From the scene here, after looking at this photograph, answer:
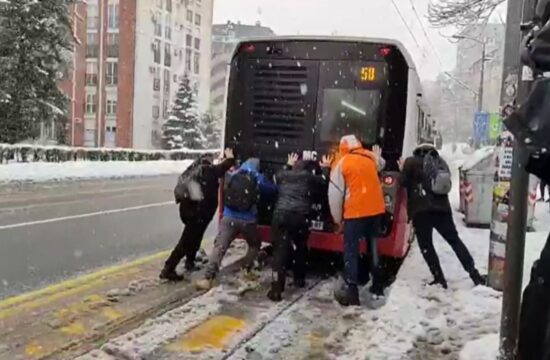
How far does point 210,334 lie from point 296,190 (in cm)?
210

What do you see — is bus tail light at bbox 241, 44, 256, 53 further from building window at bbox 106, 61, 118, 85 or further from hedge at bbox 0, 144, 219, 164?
building window at bbox 106, 61, 118, 85

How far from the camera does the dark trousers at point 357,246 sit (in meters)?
7.14

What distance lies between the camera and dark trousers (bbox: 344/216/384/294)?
714cm

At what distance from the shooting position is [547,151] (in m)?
1.75

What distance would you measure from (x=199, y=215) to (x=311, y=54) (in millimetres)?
2469

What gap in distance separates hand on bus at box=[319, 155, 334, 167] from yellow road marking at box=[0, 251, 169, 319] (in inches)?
108

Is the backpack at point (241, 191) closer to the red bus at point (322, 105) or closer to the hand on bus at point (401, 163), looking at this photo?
the red bus at point (322, 105)

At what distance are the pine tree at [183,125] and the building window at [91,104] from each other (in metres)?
7.56

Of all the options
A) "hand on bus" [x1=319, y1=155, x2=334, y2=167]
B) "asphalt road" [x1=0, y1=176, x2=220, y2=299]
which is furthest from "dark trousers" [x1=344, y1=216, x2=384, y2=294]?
"asphalt road" [x1=0, y1=176, x2=220, y2=299]

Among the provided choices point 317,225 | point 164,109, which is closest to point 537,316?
point 317,225

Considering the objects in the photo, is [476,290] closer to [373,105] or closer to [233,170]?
[373,105]

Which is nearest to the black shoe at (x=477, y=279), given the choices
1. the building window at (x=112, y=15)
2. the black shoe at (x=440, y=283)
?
the black shoe at (x=440, y=283)

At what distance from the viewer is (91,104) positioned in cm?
5512

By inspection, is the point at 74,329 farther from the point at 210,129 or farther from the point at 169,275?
the point at 210,129
